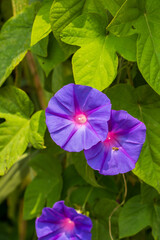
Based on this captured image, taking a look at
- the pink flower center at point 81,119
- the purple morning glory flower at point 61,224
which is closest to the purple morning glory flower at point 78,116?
the pink flower center at point 81,119

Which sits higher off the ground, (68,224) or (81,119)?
(81,119)

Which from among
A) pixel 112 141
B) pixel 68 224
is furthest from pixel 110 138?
pixel 68 224

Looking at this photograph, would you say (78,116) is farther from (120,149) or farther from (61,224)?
(61,224)

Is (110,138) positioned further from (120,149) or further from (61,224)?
(61,224)

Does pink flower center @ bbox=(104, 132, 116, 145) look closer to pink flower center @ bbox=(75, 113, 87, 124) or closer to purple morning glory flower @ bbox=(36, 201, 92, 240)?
pink flower center @ bbox=(75, 113, 87, 124)

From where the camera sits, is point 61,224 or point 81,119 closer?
point 81,119

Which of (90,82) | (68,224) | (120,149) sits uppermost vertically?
(90,82)
